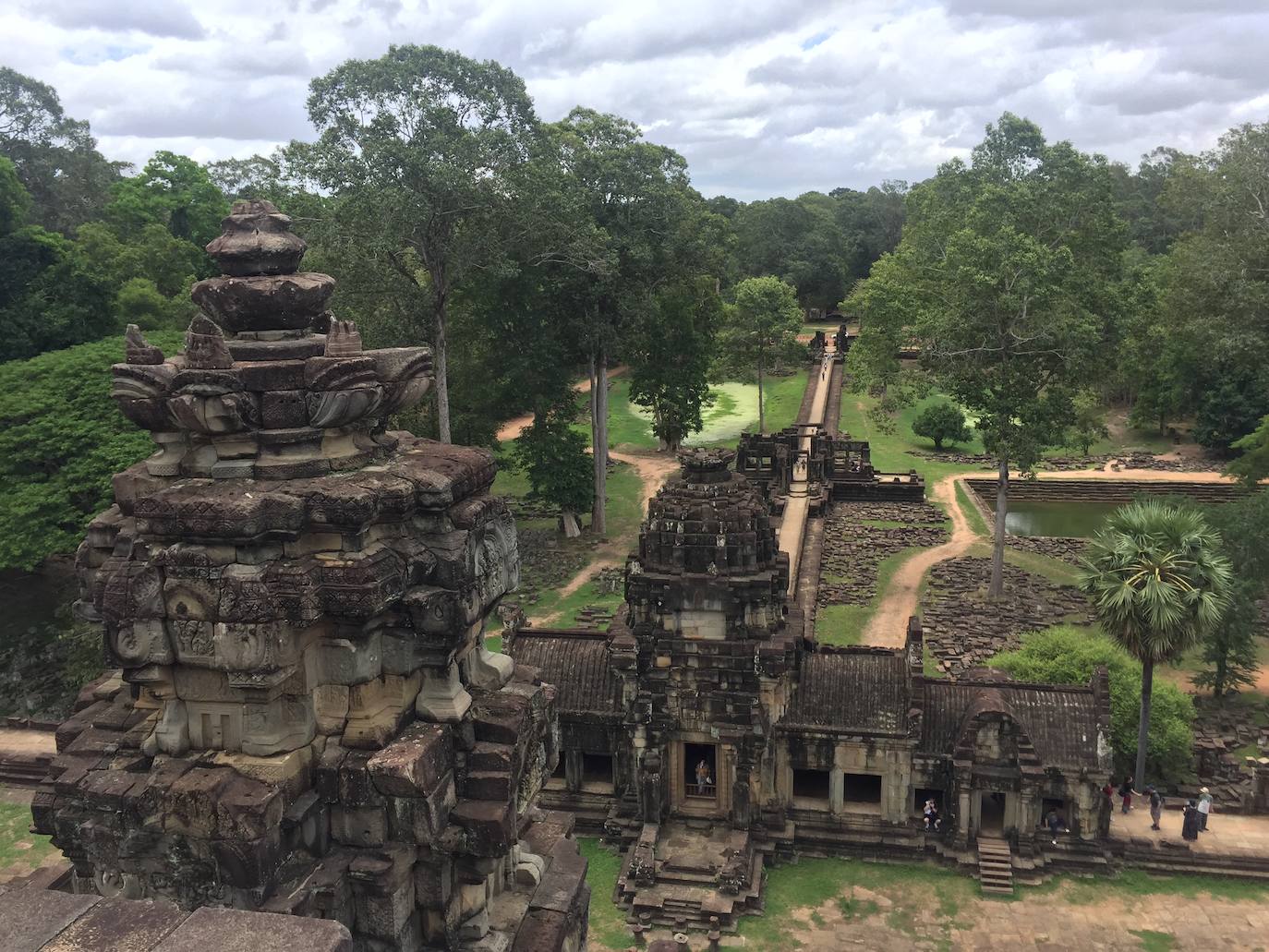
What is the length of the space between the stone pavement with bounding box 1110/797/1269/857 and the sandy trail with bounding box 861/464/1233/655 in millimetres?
8999

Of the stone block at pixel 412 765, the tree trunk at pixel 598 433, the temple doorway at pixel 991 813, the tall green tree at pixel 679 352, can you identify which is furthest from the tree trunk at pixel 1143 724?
the tall green tree at pixel 679 352

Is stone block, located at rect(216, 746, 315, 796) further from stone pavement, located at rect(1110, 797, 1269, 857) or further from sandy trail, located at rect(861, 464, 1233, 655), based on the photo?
sandy trail, located at rect(861, 464, 1233, 655)

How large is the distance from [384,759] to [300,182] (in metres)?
28.8

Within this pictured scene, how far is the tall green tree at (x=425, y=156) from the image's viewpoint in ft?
99.5

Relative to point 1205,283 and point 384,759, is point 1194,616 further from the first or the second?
point 1205,283

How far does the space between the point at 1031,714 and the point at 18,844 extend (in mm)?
22291

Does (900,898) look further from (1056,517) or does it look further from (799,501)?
(1056,517)

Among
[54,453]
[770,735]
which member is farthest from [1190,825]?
[54,453]

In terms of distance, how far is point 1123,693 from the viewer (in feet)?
76.9

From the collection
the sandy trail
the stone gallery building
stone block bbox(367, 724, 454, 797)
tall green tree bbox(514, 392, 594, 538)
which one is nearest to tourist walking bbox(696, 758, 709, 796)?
the stone gallery building

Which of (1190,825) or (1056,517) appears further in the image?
(1056,517)

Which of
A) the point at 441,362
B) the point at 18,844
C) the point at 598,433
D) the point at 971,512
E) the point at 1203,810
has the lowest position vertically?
the point at 18,844

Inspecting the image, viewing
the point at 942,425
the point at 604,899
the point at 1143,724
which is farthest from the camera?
the point at 942,425

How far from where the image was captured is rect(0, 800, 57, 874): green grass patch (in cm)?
2080
